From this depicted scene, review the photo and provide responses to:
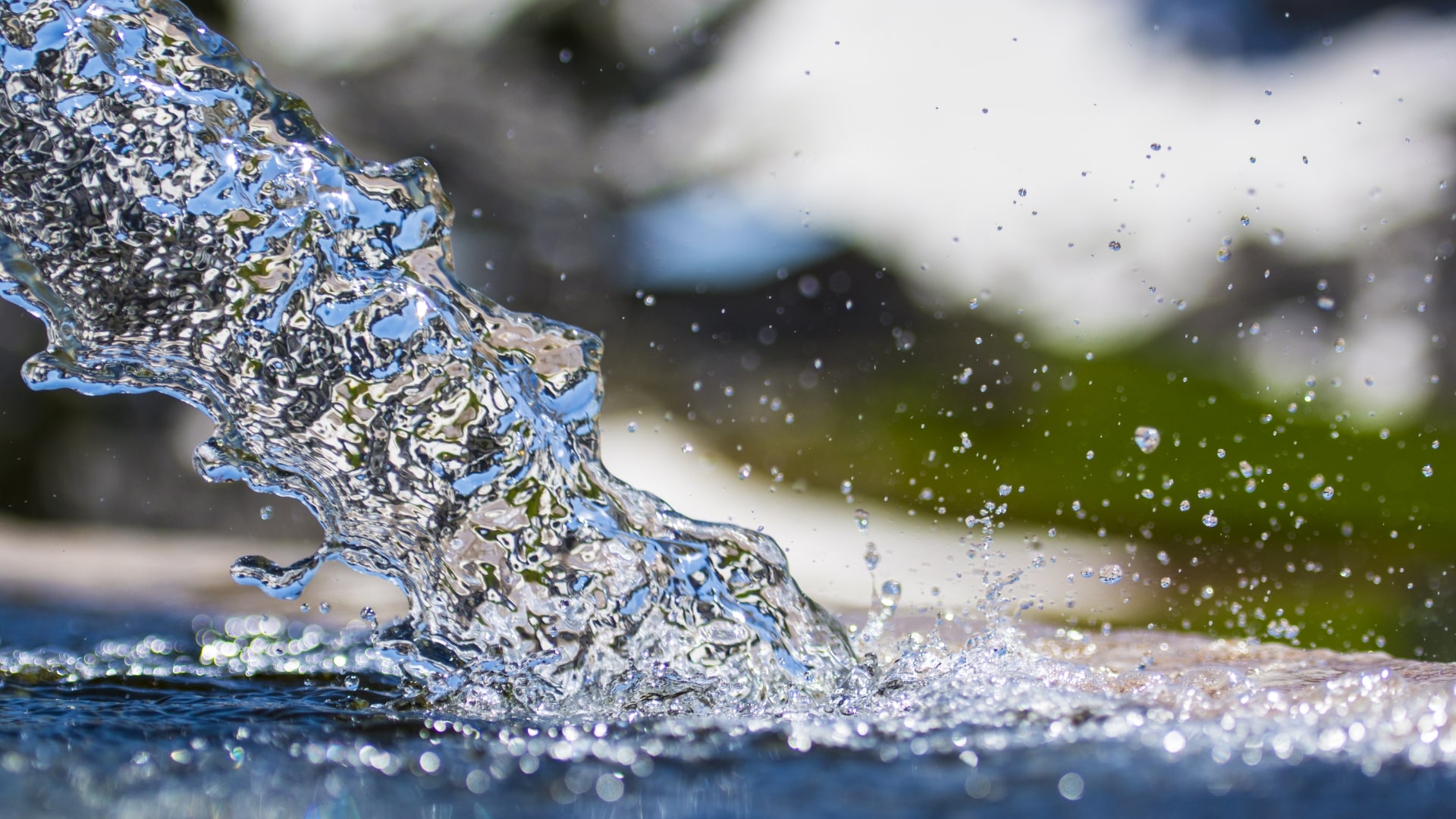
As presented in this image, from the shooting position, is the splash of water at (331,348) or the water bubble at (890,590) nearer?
the splash of water at (331,348)

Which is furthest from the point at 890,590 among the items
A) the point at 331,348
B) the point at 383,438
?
the point at 331,348

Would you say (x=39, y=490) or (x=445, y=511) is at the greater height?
(x=39, y=490)

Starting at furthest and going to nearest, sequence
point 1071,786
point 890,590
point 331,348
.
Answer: point 890,590
point 331,348
point 1071,786

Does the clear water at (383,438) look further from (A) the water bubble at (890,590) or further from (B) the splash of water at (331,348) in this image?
(A) the water bubble at (890,590)

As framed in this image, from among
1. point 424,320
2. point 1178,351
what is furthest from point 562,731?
point 1178,351

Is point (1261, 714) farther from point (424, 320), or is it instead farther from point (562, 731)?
point (424, 320)

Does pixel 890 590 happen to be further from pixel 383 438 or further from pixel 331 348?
pixel 331 348

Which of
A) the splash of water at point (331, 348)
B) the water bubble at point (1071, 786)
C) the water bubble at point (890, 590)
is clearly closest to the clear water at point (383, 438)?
the splash of water at point (331, 348)

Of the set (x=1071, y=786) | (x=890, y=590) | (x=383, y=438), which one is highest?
(x=383, y=438)
